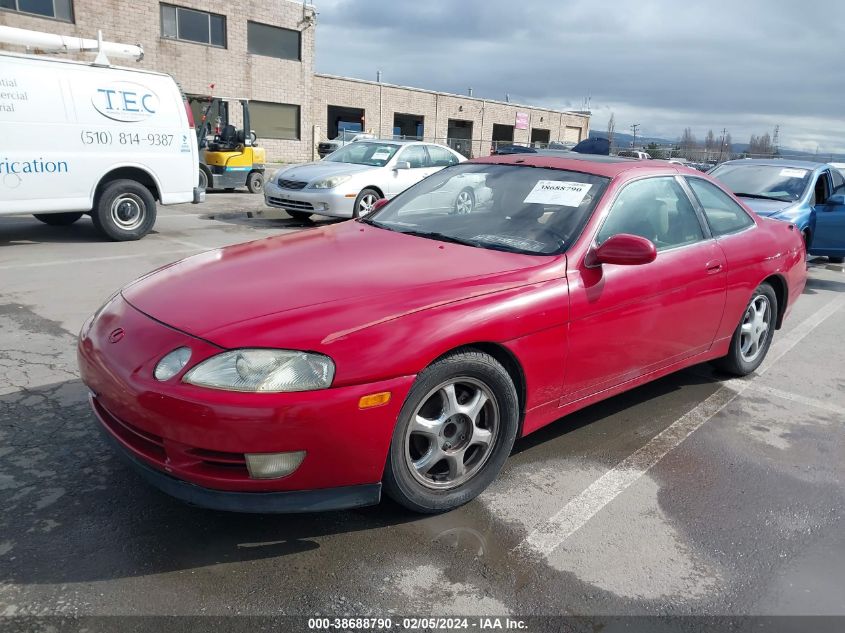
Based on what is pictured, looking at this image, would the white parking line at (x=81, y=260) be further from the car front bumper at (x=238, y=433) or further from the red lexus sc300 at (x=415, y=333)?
the car front bumper at (x=238, y=433)

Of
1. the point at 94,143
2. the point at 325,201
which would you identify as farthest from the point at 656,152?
the point at 94,143

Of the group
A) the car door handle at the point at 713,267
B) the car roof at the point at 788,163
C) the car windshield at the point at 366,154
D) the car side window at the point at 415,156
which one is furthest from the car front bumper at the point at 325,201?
the car door handle at the point at 713,267

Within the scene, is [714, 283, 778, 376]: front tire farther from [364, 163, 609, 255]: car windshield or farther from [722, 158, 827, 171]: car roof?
[722, 158, 827, 171]: car roof

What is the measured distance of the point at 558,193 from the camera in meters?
3.76

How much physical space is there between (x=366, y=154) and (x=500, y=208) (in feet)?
29.0

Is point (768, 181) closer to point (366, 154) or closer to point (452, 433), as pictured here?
point (366, 154)

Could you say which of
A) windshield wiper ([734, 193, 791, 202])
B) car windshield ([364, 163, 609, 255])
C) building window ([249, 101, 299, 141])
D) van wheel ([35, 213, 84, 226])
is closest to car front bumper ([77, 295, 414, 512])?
car windshield ([364, 163, 609, 255])

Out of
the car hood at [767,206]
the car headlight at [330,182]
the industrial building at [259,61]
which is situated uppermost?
the industrial building at [259,61]

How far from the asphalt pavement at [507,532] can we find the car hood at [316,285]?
2.77 feet

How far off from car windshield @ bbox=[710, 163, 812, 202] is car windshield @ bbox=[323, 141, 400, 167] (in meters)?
5.52

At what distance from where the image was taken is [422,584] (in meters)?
2.50

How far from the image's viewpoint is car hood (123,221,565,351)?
102 inches

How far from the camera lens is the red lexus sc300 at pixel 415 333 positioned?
8.08 feet

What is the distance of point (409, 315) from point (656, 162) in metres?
2.40
